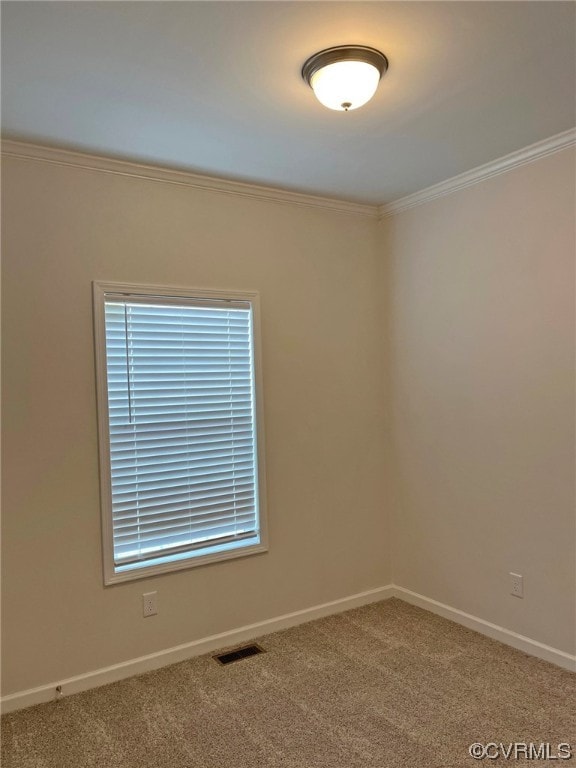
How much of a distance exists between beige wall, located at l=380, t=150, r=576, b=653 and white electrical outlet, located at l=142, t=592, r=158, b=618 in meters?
1.71

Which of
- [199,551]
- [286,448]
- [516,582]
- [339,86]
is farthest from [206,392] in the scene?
[516,582]

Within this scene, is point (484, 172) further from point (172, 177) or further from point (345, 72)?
point (172, 177)

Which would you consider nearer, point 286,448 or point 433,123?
point 433,123

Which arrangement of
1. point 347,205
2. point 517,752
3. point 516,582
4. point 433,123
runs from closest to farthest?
1. point 517,752
2. point 433,123
3. point 516,582
4. point 347,205

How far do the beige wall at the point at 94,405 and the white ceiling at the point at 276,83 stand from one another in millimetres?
348

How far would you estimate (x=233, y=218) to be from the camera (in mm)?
3473

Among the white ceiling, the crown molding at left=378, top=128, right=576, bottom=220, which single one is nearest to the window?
the white ceiling

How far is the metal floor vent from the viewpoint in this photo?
3.22 meters

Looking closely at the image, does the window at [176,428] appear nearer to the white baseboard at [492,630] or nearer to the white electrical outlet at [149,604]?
the white electrical outlet at [149,604]

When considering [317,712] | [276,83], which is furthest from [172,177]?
[317,712]

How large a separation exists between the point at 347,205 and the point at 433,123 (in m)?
1.22

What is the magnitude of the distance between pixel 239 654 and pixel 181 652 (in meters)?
0.32

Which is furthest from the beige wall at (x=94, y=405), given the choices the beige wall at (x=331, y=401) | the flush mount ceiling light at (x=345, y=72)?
the flush mount ceiling light at (x=345, y=72)

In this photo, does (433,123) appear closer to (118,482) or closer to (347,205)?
(347,205)
